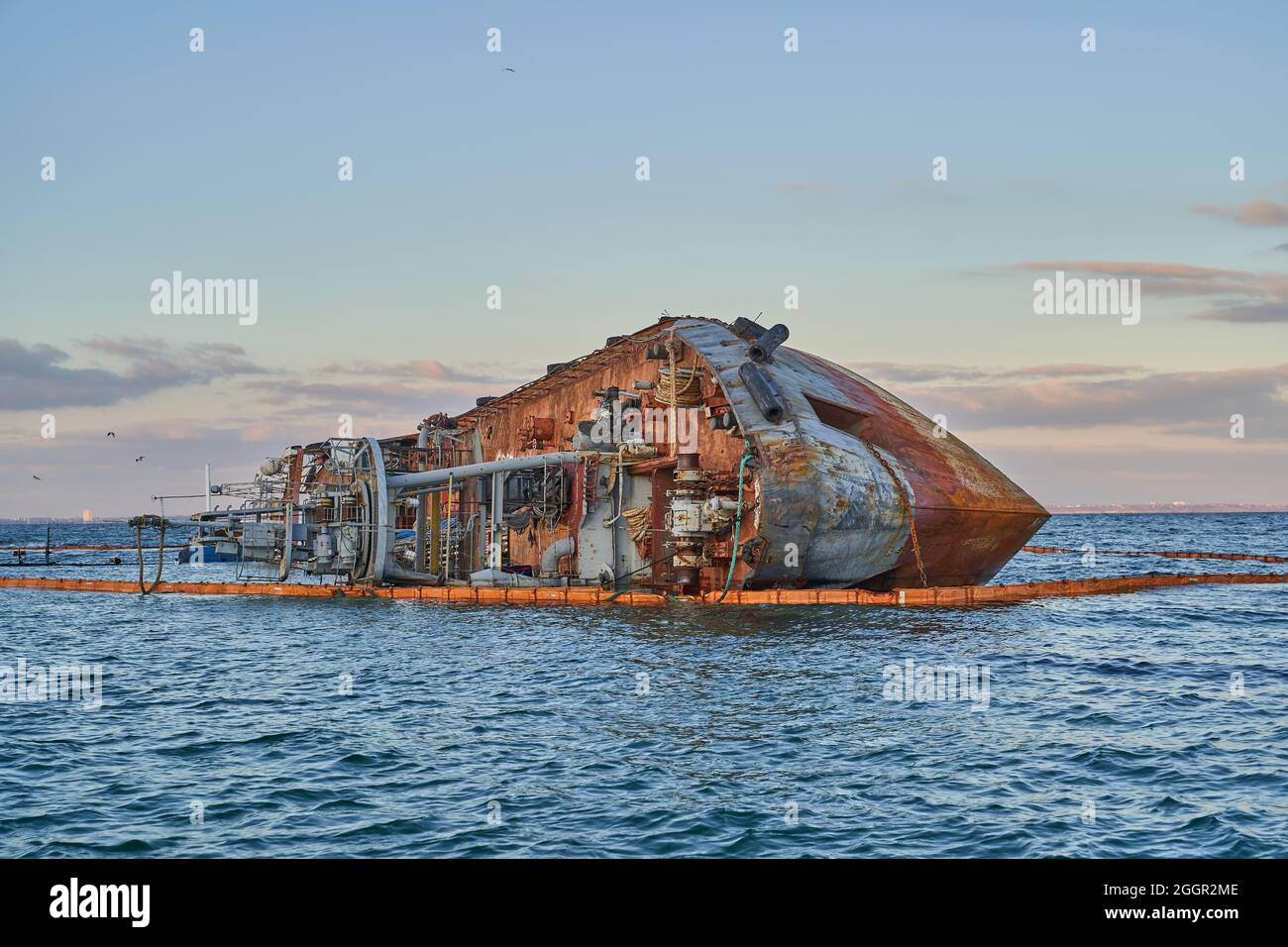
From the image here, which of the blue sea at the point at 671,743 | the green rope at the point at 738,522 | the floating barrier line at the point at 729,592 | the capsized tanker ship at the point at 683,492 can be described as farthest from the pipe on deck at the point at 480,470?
the blue sea at the point at 671,743

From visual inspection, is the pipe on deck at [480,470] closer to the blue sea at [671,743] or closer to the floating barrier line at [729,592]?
the floating barrier line at [729,592]

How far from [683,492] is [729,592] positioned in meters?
4.23

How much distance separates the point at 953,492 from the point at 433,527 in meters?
25.9

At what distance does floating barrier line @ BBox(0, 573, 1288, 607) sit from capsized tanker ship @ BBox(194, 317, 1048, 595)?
1127 millimetres

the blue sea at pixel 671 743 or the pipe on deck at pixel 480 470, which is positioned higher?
the pipe on deck at pixel 480 470

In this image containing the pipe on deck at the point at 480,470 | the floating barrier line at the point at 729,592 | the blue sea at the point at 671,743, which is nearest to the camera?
the blue sea at the point at 671,743

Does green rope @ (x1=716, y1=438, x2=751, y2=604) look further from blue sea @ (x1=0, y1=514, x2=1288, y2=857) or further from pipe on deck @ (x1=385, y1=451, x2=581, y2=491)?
pipe on deck @ (x1=385, y1=451, x2=581, y2=491)

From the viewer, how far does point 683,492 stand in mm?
43500

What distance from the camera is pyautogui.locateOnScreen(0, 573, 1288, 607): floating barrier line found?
4147 cm

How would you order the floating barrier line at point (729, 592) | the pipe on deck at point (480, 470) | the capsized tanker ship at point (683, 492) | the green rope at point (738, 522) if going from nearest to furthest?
the floating barrier line at point (729, 592) → the green rope at point (738, 522) → the capsized tanker ship at point (683, 492) → the pipe on deck at point (480, 470)

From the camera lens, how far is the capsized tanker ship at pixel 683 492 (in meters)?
42.5

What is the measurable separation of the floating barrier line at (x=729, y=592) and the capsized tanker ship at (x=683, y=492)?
1127mm

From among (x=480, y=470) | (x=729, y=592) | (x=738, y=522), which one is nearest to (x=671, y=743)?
(x=729, y=592)
